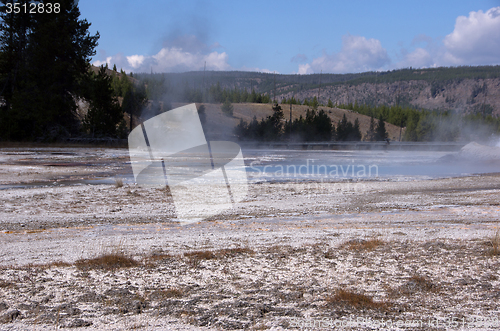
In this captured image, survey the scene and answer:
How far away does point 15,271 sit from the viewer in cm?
551

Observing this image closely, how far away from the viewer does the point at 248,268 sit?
231 inches

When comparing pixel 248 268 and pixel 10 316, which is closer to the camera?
pixel 10 316

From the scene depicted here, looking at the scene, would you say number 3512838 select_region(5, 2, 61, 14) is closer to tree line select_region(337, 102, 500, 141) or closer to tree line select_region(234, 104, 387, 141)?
tree line select_region(234, 104, 387, 141)

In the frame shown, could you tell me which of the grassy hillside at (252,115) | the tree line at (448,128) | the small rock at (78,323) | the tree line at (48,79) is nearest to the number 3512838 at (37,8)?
the tree line at (48,79)

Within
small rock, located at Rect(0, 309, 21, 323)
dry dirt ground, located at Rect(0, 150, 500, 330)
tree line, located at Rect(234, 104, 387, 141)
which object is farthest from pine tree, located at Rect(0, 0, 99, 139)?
small rock, located at Rect(0, 309, 21, 323)

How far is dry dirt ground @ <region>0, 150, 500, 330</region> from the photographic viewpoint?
13.9 ft

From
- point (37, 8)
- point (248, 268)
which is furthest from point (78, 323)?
point (37, 8)

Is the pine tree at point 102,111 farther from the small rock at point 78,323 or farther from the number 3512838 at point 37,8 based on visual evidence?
the small rock at point 78,323

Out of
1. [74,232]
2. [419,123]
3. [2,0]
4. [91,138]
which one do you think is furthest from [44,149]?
[419,123]

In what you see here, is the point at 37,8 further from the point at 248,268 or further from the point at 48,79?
the point at 248,268

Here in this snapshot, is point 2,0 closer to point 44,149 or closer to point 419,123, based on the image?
point 44,149

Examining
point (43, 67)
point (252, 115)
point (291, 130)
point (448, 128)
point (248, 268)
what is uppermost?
point (43, 67)

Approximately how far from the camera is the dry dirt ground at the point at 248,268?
4246 mm

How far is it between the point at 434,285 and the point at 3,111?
3999 cm
